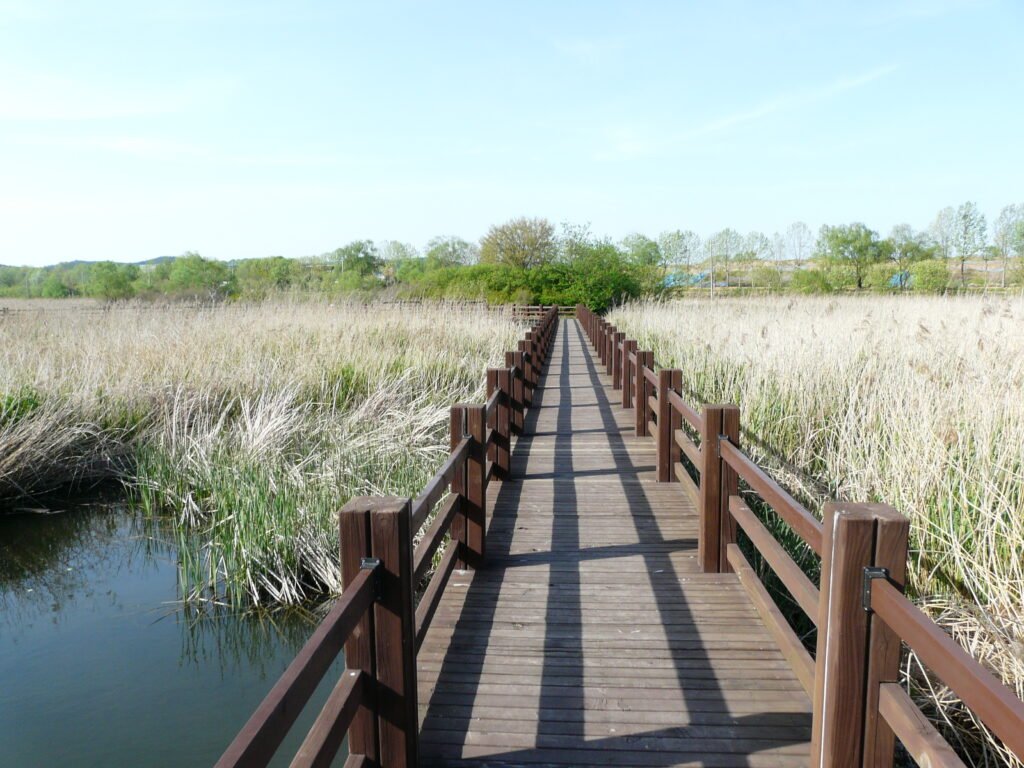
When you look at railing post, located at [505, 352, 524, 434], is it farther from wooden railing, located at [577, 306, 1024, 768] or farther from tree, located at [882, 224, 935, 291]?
tree, located at [882, 224, 935, 291]

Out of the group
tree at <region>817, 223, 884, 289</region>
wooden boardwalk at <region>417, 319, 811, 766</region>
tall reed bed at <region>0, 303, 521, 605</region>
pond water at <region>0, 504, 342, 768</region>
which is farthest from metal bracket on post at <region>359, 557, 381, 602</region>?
tree at <region>817, 223, 884, 289</region>

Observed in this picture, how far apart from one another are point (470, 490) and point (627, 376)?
21.4 ft

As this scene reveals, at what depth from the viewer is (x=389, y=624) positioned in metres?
2.35

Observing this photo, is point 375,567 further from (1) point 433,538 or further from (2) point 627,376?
(2) point 627,376

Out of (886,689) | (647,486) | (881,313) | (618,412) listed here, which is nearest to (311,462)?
(647,486)

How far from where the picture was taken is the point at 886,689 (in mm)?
2088

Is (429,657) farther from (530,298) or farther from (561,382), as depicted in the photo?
(530,298)

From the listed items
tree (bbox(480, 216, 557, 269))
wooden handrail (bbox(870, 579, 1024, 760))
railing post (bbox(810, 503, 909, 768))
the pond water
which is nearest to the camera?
wooden handrail (bbox(870, 579, 1024, 760))

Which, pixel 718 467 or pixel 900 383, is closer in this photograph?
pixel 718 467

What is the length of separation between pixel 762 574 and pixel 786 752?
2329 mm

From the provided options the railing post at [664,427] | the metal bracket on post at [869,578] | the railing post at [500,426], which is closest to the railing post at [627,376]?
the railing post at [500,426]

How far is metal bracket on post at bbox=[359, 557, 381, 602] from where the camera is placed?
226cm

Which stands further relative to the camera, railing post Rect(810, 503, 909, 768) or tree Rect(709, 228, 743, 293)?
tree Rect(709, 228, 743, 293)

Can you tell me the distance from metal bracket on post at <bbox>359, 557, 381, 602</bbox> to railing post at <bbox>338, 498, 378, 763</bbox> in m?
0.01
